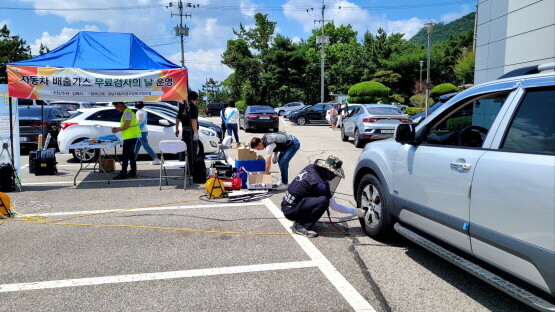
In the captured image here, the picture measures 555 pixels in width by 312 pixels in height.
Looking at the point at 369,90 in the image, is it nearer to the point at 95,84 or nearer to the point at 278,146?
the point at 278,146

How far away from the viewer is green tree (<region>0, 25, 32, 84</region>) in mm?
Result: 47622

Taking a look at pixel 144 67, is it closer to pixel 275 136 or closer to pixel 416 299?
pixel 275 136

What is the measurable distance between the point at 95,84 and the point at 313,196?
5.78 meters

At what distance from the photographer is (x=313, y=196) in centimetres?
525

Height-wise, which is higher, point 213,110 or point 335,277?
point 213,110

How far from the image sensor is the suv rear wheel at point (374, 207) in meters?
4.67

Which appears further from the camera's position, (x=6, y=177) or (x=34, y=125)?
(x=34, y=125)

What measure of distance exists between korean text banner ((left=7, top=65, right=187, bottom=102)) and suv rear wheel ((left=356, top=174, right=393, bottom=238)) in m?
5.10

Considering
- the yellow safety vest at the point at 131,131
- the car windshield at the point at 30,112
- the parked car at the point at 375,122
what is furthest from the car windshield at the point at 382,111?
the car windshield at the point at 30,112

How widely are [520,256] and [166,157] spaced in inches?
444

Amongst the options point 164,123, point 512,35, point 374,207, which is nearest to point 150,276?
point 374,207

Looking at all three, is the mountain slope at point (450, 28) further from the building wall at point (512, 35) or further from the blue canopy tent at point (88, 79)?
the blue canopy tent at point (88, 79)

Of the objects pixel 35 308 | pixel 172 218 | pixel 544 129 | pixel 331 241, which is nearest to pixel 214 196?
pixel 172 218

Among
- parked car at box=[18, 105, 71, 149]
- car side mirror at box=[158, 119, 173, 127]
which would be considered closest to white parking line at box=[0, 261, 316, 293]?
car side mirror at box=[158, 119, 173, 127]
